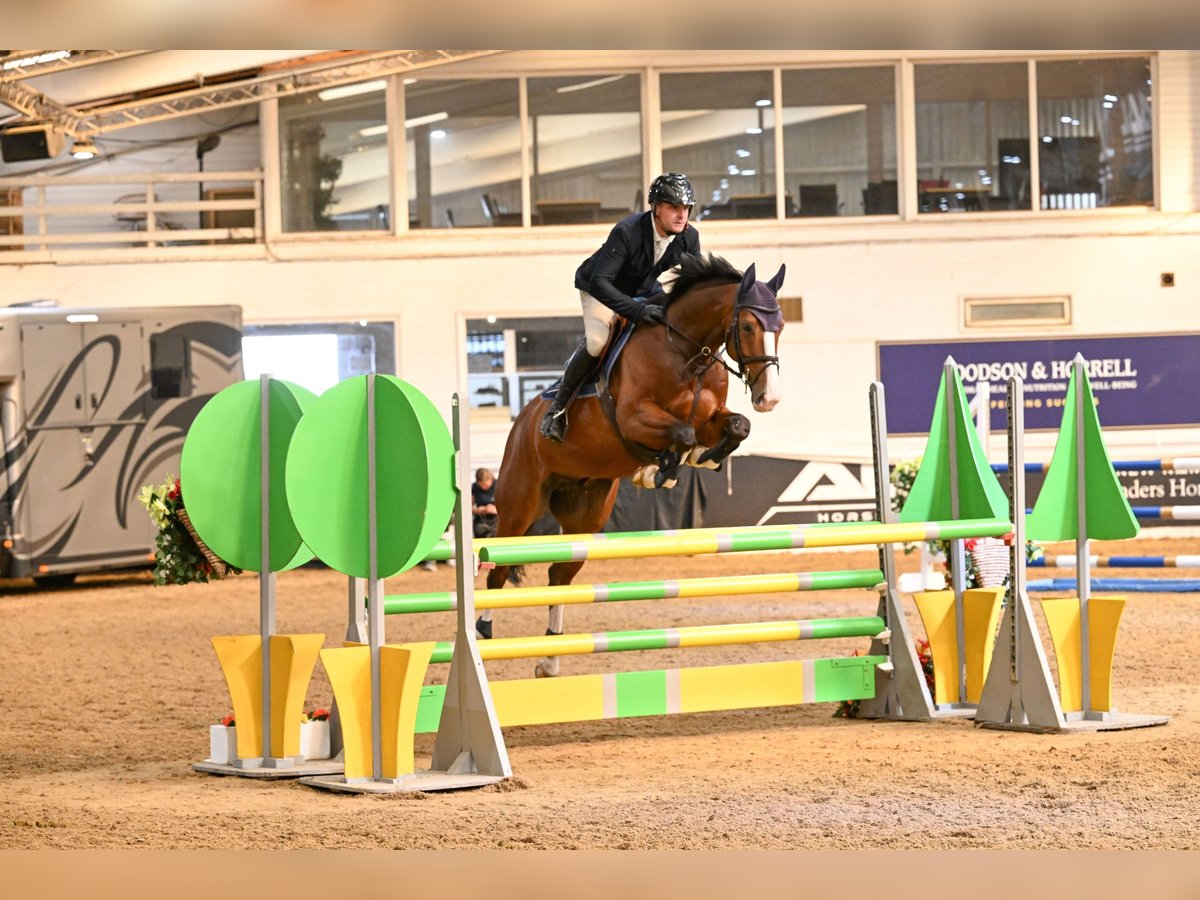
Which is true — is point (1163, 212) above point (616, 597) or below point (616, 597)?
above

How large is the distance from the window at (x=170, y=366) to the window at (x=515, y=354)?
3.23 meters

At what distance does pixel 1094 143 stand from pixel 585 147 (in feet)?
18.7

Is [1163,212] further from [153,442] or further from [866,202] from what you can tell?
[153,442]

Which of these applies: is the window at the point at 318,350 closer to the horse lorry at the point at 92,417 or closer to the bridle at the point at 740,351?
the horse lorry at the point at 92,417

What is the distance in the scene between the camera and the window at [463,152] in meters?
15.5

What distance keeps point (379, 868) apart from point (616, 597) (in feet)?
12.0

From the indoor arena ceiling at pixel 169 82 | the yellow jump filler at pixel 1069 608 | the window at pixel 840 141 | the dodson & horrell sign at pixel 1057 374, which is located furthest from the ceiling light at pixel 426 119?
the yellow jump filler at pixel 1069 608

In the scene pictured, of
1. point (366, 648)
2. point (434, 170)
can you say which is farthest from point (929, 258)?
point (366, 648)

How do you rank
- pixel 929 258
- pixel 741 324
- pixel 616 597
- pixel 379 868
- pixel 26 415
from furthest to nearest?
pixel 929 258 → pixel 26 415 → pixel 741 324 → pixel 616 597 → pixel 379 868

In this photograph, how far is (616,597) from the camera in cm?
475

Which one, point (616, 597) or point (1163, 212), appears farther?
point (1163, 212)

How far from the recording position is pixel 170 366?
42.9 ft

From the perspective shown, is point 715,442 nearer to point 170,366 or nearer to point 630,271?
point 630,271

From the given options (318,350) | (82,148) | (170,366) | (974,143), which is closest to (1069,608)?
(170,366)
